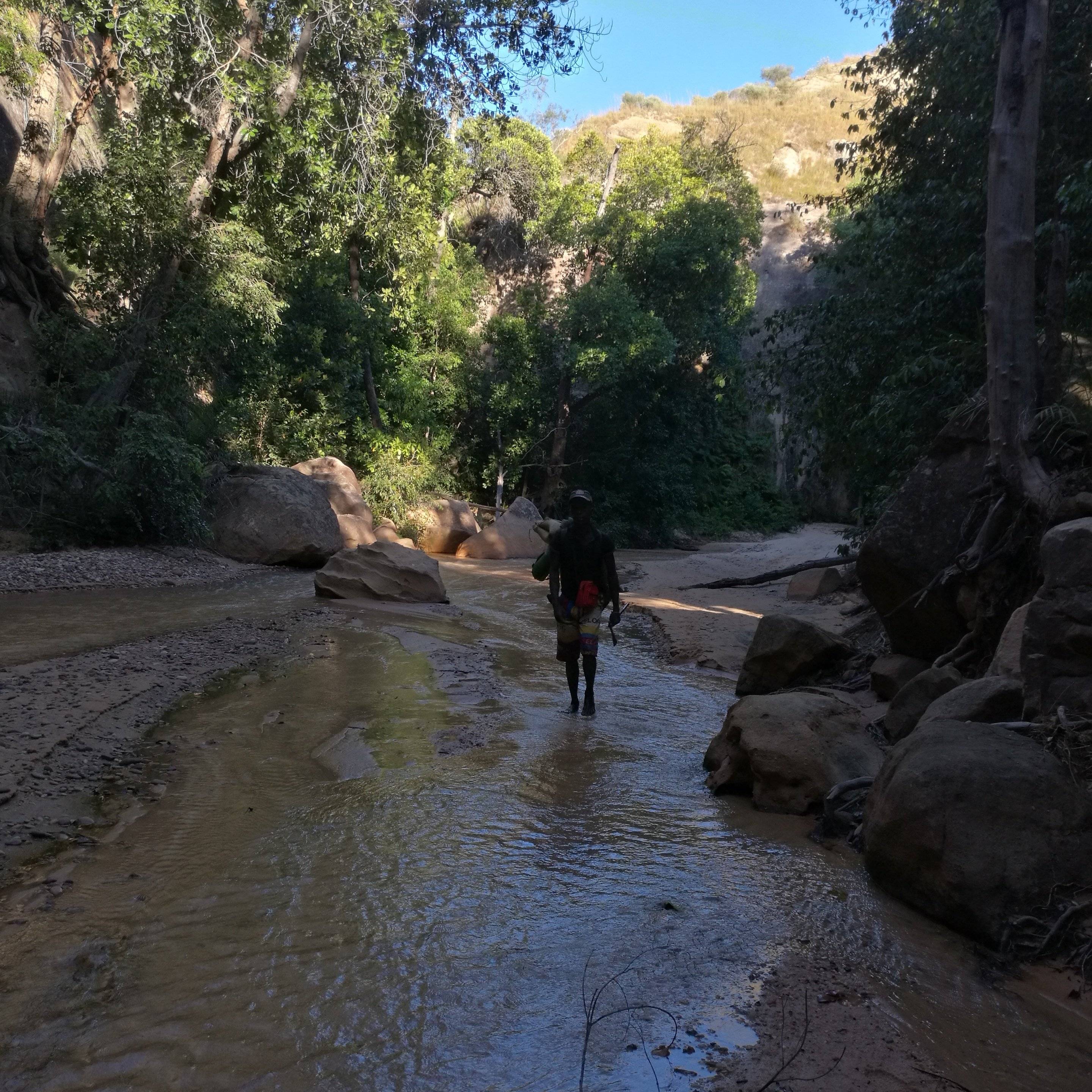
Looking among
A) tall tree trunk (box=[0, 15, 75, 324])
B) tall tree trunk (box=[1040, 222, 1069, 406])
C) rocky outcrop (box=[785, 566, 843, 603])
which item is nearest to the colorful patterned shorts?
tall tree trunk (box=[1040, 222, 1069, 406])

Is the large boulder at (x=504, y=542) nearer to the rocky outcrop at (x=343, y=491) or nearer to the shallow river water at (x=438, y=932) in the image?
the rocky outcrop at (x=343, y=491)

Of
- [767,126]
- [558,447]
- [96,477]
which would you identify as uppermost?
[767,126]

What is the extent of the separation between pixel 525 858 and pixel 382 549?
9380 millimetres

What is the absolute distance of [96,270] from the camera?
1622cm

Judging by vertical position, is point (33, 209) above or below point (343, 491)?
above

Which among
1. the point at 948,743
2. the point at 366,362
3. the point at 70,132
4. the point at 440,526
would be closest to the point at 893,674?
the point at 948,743

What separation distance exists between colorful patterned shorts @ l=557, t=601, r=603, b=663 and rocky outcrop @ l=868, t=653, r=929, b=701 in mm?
2145

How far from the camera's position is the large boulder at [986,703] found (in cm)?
466

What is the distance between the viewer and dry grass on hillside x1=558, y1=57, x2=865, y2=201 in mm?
43062

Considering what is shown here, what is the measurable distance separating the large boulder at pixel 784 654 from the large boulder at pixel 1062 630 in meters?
2.92

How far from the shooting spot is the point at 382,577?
12.9 metres

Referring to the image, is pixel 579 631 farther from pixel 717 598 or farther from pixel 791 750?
pixel 717 598

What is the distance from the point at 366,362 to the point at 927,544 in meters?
19.3

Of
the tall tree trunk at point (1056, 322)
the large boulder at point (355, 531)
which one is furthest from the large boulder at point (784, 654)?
the large boulder at point (355, 531)
